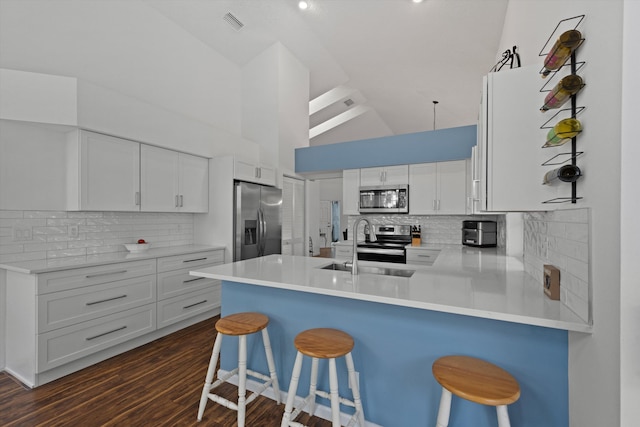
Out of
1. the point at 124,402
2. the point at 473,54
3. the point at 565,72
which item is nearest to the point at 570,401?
the point at 565,72

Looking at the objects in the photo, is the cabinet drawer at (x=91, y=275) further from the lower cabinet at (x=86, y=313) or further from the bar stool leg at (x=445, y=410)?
the bar stool leg at (x=445, y=410)

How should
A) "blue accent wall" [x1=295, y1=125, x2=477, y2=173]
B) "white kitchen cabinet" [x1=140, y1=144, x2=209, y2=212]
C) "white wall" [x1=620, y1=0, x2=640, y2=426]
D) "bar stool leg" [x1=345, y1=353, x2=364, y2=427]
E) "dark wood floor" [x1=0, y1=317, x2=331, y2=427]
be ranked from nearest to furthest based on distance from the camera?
"white wall" [x1=620, y1=0, x2=640, y2=426], "bar stool leg" [x1=345, y1=353, x2=364, y2=427], "dark wood floor" [x1=0, y1=317, x2=331, y2=427], "white kitchen cabinet" [x1=140, y1=144, x2=209, y2=212], "blue accent wall" [x1=295, y1=125, x2=477, y2=173]

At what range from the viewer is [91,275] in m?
2.53

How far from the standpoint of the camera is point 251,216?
4.15 metres

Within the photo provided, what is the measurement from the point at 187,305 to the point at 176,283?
322 mm

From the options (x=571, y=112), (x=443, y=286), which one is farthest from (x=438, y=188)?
(x=571, y=112)

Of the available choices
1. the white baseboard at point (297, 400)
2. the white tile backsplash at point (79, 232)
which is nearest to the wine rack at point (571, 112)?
the white baseboard at point (297, 400)

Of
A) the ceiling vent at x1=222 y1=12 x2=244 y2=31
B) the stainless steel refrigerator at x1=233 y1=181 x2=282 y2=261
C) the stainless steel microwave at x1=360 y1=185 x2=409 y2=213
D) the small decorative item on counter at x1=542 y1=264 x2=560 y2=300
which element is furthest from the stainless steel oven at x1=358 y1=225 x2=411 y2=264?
the ceiling vent at x1=222 y1=12 x2=244 y2=31

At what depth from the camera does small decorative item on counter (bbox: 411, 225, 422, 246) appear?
441 centimetres

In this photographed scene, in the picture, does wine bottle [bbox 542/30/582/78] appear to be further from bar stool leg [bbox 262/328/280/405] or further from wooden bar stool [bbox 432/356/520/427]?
bar stool leg [bbox 262/328/280/405]

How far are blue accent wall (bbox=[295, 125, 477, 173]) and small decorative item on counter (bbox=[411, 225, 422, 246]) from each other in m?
1.09

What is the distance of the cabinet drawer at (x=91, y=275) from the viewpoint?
2266mm

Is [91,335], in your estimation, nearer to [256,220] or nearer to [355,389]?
[256,220]

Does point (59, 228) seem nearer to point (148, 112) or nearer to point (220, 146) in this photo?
point (148, 112)
